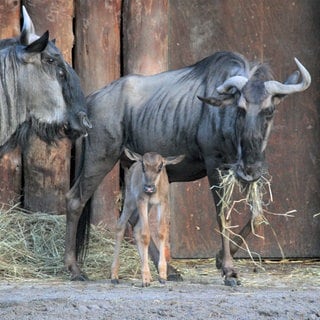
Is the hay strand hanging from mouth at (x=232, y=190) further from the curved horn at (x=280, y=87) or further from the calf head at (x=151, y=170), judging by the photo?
the curved horn at (x=280, y=87)

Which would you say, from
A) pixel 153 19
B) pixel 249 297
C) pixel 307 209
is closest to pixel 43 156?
pixel 153 19

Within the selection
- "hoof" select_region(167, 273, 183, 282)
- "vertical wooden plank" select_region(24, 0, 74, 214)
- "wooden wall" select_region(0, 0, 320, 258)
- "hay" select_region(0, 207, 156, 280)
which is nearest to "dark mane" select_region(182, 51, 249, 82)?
"wooden wall" select_region(0, 0, 320, 258)

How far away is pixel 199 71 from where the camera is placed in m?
11.2

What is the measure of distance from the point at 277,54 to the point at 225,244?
3.01m

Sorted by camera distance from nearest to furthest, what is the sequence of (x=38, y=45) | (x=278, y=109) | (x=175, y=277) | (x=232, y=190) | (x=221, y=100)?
(x=38, y=45) < (x=232, y=190) < (x=221, y=100) < (x=175, y=277) < (x=278, y=109)

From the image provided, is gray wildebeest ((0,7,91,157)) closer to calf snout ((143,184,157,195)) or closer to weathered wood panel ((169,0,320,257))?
calf snout ((143,184,157,195))

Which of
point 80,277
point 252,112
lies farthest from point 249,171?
point 80,277

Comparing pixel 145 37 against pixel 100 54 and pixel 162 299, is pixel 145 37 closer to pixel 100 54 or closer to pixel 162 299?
pixel 100 54

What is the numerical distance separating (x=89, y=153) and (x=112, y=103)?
53 cm

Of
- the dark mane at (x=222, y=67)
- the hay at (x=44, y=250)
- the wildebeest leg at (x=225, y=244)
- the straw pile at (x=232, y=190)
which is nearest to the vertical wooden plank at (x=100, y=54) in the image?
the hay at (x=44, y=250)

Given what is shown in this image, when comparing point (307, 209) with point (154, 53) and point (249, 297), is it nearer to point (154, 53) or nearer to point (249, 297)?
point (154, 53)

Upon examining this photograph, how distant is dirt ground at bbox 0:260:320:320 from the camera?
8.32m

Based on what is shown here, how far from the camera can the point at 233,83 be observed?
10.3 meters

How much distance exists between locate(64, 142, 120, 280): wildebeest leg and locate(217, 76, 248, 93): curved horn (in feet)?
4.83
